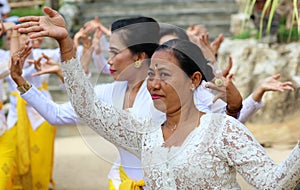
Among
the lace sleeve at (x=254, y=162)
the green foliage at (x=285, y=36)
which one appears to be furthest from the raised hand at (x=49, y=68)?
the green foliage at (x=285, y=36)

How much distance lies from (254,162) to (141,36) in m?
1.21

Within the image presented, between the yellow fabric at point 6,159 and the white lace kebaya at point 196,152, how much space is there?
5.58ft

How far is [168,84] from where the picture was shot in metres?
2.78

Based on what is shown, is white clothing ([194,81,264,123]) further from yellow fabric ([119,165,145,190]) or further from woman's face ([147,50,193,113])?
yellow fabric ([119,165,145,190])

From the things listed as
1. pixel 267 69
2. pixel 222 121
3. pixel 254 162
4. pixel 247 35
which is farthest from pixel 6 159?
pixel 247 35

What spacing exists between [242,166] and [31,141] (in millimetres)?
3679

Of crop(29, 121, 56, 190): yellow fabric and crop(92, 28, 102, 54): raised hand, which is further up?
crop(92, 28, 102, 54): raised hand

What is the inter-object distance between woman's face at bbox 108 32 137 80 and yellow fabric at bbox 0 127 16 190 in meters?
1.18

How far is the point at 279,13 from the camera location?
8016 millimetres

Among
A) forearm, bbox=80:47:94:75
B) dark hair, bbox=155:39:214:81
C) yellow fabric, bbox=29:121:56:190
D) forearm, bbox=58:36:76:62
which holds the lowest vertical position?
yellow fabric, bbox=29:121:56:190

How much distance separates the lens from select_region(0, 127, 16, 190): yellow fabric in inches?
173

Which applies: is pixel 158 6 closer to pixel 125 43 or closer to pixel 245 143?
pixel 125 43

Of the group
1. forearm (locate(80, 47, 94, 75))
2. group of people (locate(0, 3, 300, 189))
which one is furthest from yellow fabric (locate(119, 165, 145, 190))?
forearm (locate(80, 47, 94, 75))

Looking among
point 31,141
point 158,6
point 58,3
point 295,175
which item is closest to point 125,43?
point 295,175
